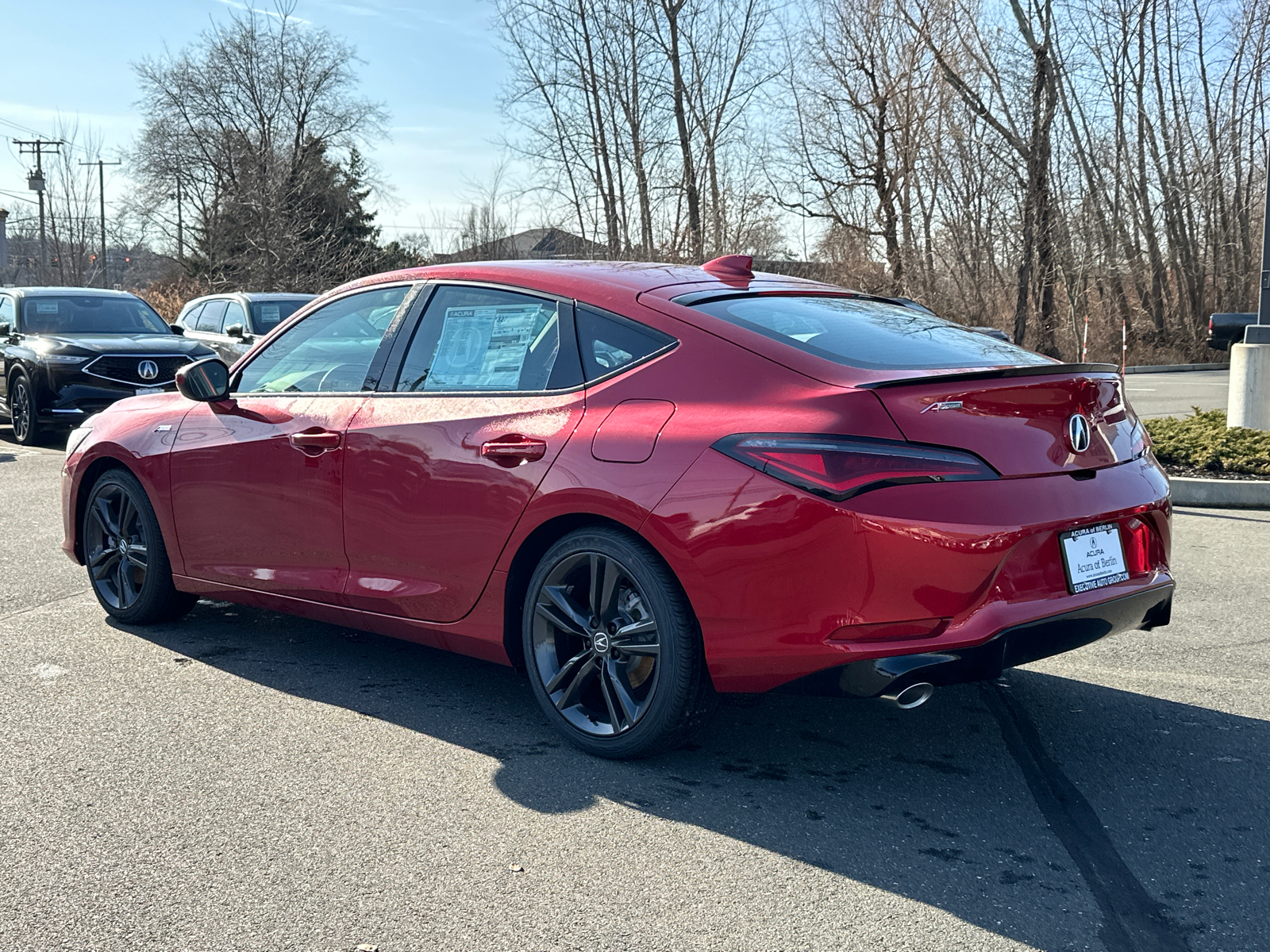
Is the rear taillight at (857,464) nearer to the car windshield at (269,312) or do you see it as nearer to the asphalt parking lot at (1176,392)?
the asphalt parking lot at (1176,392)

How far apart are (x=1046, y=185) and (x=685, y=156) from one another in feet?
29.1

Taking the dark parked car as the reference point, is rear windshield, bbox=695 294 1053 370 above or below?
below

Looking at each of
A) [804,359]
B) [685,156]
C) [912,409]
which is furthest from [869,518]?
[685,156]

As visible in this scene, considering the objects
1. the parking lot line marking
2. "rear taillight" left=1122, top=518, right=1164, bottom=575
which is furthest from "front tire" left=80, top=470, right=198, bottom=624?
"rear taillight" left=1122, top=518, right=1164, bottom=575

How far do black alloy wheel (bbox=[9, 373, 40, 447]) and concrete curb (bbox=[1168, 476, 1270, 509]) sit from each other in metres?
11.3

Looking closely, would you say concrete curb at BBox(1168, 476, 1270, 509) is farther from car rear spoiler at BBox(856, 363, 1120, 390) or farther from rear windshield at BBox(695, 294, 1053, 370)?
car rear spoiler at BBox(856, 363, 1120, 390)

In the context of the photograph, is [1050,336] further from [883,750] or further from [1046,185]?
[883,750]

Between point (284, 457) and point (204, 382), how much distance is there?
60cm

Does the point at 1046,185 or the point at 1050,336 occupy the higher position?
the point at 1046,185

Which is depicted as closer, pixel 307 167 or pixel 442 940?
pixel 442 940

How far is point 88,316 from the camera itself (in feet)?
44.8

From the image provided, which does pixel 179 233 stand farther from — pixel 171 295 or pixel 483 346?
pixel 483 346

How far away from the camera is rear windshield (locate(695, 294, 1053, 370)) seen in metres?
3.47

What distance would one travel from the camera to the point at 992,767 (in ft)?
11.8
